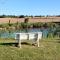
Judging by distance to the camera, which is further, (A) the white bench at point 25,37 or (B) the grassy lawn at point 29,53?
(A) the white bench at point 25,37

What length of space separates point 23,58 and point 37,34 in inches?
115

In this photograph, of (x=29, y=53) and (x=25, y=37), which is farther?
(x=25, y=37)

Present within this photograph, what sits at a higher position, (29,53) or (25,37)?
(25,37)

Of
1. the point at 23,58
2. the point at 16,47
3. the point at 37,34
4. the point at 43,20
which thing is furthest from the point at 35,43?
the point at 43,20

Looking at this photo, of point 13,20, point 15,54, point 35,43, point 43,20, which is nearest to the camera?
point 15,54

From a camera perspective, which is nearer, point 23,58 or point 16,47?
point 23,58

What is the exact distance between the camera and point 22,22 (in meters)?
68.4

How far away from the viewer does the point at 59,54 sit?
31.8 ft

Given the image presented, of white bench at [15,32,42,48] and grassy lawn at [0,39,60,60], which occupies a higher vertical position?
white bench at [15,32,42,48]

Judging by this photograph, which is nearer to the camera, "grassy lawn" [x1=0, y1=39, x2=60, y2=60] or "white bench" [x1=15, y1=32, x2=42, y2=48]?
"grassy lawn" [x1=0, y1=39, x2=60, y2=60]

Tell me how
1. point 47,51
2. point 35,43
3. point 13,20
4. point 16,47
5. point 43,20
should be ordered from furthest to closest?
1. point 43,20
2. point 13,20
3. point 35,43
4. point 16,47
5. point 47,51

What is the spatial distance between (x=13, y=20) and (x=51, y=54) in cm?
5909

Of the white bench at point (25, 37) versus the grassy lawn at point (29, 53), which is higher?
the white bench at point (25, 37)

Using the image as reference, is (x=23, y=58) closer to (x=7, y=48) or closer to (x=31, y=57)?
(x=31, y=57)
